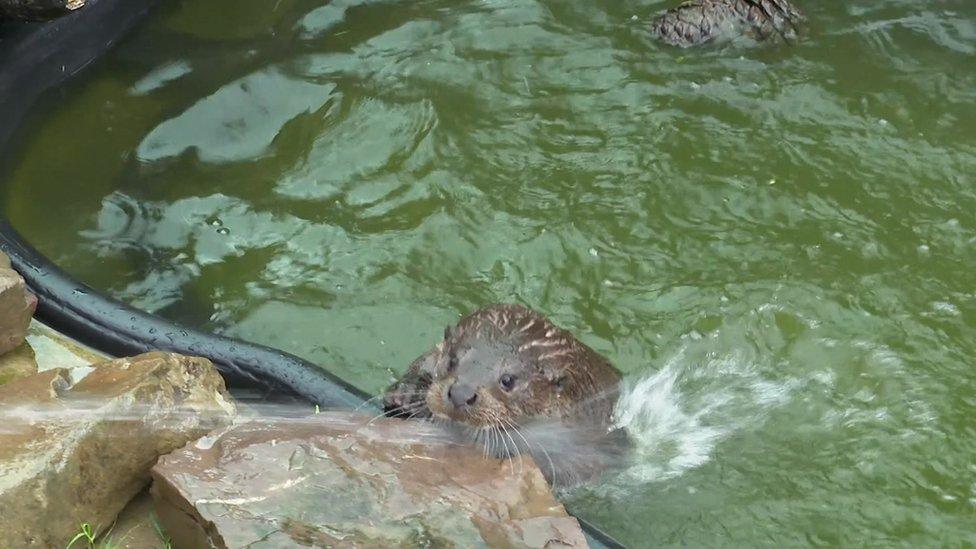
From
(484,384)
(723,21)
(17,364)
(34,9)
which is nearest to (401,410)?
(484,384)

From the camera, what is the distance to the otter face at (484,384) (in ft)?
12.4

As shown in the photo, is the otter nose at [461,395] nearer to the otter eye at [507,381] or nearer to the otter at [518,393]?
the otter at [518,393]

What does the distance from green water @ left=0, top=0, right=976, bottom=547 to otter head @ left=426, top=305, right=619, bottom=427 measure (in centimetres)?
49

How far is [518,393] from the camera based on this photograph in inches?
157

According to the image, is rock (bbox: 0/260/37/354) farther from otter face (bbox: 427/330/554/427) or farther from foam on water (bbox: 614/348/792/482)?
foam on water (bbox: 614/348/792/482)

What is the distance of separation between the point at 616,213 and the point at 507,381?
2.06m

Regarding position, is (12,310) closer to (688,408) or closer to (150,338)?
(150,338)

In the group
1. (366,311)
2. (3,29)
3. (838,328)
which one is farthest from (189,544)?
(3,29)

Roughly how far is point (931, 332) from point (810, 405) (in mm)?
753

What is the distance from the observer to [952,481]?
4.55 metres

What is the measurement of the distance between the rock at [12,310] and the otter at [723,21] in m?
4.42

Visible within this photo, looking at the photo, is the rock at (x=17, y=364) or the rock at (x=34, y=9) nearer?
the rock at (x=17, y=364)

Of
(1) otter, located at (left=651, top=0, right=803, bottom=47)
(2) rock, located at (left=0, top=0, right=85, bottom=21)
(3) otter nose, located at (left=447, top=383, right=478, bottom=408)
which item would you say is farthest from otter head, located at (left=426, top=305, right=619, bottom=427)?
(1) otter, located at (left=651, top=0, right=803, bottom=47)

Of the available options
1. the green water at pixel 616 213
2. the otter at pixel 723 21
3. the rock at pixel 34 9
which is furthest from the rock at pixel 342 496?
the otter at pixel 723 21
